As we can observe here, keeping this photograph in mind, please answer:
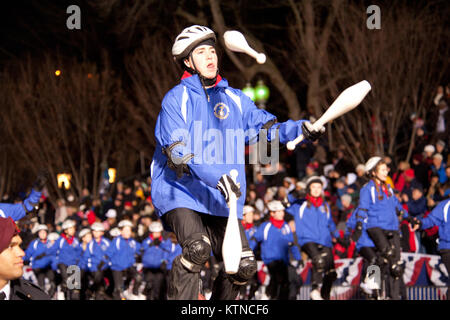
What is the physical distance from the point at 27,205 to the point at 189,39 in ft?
17.2

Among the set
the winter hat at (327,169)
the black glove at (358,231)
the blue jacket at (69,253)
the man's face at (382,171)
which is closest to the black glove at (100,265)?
the blue jacket at (69,253)

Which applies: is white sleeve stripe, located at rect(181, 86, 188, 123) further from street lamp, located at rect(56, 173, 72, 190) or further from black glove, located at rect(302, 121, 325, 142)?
street lamp, located at rect(56, 173, 72, 190)

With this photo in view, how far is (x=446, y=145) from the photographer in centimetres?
1675

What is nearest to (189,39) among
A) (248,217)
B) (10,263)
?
(10,263)

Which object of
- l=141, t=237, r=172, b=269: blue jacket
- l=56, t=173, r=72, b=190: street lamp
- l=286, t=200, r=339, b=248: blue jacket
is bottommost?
l=286, t=200, r=339, b=248: blue jacket

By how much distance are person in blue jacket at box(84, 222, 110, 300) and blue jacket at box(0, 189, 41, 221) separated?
6.32 meters

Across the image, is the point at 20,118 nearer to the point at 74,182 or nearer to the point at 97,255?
the point at 74,182

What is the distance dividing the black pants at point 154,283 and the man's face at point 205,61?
10.9 m

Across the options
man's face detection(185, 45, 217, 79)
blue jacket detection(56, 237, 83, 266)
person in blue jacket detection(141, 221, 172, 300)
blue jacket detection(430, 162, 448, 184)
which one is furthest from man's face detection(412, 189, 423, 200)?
man's face detection(185, 45, 217, 79)

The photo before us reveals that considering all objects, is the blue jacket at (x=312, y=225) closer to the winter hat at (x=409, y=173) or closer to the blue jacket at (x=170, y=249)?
the winter hat at (x=409, y=173)

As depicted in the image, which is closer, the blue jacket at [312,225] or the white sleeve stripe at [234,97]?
the white sleeve stripe at [234,97]

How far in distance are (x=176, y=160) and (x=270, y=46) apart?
19.2 m

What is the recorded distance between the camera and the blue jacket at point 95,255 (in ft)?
55.8

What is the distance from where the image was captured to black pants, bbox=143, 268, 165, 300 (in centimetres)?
1661
